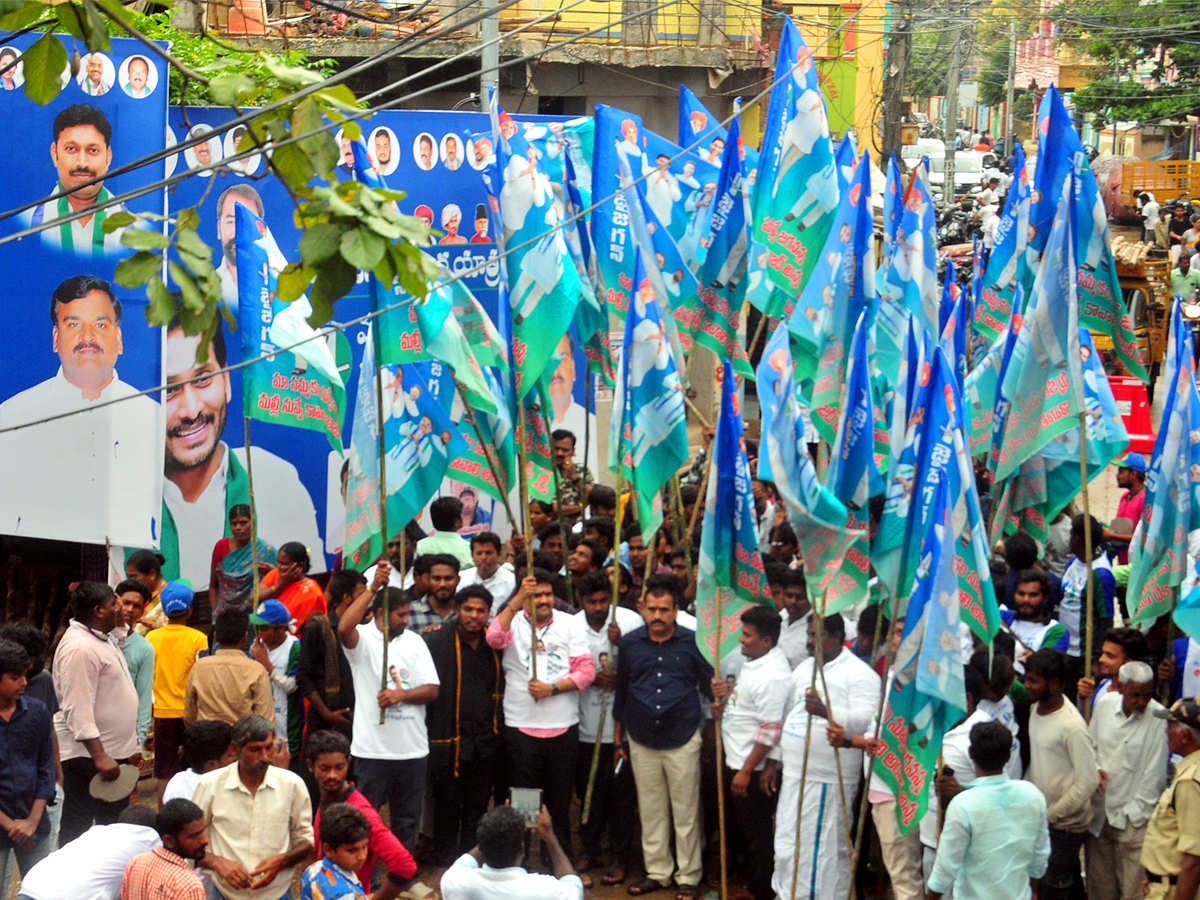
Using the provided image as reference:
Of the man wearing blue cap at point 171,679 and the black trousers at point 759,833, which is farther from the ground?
the man wearing blue cap at point 171,679

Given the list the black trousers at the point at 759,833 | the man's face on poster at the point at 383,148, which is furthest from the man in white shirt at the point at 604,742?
the man's face on poster at the point at 383,148

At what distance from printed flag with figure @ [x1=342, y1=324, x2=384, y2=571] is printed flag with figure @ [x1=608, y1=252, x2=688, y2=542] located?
1.43 meters

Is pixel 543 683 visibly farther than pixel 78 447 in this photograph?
No

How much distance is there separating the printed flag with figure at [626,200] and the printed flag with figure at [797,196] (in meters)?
0.64

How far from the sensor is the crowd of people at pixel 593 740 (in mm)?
6109

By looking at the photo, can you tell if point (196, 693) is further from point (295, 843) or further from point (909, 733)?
point (909, 733)

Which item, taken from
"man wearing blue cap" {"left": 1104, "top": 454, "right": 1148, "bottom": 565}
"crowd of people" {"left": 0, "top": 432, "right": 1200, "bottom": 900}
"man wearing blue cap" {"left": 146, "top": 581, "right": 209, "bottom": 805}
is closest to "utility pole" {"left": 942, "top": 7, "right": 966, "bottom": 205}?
"man wearing blue cap" {"left": 1104, "top": 454, "right": 1148, "bottom": 565}

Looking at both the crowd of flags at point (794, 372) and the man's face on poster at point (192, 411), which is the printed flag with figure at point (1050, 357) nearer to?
the crowd of flags at point (794, 372)

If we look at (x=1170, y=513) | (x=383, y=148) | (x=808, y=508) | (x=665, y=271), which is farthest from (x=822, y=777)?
(x=383, y=148)

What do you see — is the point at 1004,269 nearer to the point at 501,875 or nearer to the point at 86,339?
the point at 86,339

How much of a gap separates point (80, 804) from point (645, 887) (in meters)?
2.87

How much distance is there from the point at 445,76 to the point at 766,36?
5.50 metres

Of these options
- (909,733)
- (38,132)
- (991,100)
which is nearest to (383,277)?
(909,733)

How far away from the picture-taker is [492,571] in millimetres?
8898
